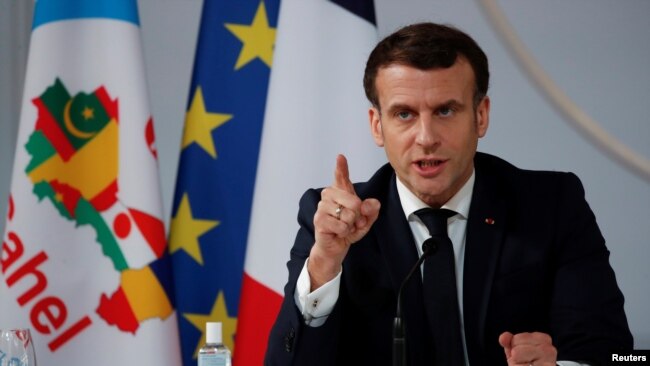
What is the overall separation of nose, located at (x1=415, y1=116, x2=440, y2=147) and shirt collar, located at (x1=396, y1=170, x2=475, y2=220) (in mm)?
204

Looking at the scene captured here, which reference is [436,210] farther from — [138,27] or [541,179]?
[138,27]

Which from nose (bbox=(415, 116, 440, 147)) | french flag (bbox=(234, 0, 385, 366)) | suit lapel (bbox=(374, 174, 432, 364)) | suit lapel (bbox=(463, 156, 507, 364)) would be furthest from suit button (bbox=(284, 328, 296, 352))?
french flag (bbox=(234, 0, 385, 366))

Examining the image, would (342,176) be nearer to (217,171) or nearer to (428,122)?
(428,122)

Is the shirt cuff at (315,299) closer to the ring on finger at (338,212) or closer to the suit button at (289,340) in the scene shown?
the suit button at (289,340)

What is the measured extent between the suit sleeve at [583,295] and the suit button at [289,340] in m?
0.64

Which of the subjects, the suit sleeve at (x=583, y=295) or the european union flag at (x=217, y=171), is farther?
the european union flag at (x=217, y=171)

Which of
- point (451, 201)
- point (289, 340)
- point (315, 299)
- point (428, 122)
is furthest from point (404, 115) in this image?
point (289, 340)

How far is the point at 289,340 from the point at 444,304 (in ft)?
1.26

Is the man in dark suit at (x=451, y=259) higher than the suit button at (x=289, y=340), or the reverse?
the man in dark suit at (x=451, y=259)

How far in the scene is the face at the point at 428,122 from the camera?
215cm

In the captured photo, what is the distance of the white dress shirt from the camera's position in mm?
2014

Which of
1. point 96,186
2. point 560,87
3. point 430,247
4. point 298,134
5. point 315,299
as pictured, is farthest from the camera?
point 560,87

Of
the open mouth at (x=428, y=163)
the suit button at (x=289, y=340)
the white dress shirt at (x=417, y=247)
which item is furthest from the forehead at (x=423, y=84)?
the suit button at (x=289, y=340)

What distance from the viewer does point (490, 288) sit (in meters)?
2.17
